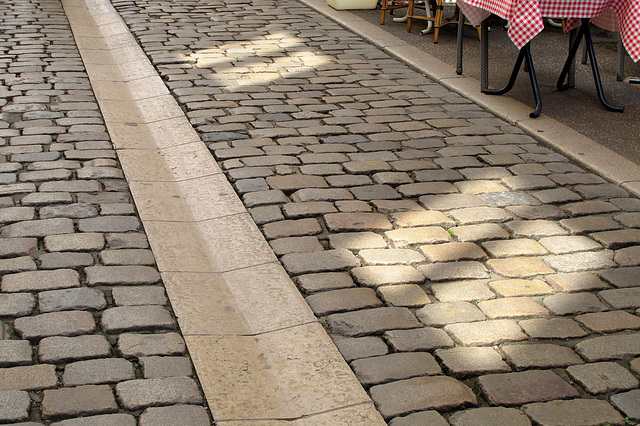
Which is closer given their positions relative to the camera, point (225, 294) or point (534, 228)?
point (225, 294)

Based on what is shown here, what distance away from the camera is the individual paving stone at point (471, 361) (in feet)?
8.61

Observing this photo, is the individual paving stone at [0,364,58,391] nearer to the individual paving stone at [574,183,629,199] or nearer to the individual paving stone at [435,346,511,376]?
the individual paving stone at [435,346,511,376]

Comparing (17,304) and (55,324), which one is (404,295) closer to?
(55,324)

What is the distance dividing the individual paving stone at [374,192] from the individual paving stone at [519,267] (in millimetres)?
833

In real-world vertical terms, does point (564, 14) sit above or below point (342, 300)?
above

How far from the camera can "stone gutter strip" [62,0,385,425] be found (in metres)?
2.46

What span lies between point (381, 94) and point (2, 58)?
346cm

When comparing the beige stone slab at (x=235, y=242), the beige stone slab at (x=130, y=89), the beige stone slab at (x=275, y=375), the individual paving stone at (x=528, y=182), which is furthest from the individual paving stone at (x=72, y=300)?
the beige stone slab at (x=130, y=89)

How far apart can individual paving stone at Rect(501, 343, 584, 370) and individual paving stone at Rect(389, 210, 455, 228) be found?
1.09 m

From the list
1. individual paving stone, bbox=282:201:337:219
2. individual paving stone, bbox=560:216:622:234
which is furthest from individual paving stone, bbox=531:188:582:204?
individual paving stone, bbox=282:201:337:219

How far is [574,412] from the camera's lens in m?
2.42

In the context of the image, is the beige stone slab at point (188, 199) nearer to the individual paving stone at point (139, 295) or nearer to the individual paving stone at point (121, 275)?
the individual paving stone at point (121, 275)

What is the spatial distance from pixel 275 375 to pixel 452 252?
4.06ft

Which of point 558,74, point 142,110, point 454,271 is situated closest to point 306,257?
point 454,271
